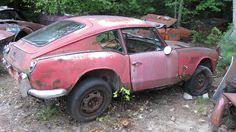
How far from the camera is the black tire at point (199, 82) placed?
659cm

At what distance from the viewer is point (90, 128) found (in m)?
5.16

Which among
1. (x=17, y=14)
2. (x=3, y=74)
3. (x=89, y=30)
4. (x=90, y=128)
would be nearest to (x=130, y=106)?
(x=90, y=128)

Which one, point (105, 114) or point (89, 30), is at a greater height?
point (89, 30)

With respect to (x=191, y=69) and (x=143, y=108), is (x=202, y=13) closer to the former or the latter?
(x=191, y=69)

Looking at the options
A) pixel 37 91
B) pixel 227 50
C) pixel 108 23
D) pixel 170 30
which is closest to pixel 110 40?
pixel 108 23

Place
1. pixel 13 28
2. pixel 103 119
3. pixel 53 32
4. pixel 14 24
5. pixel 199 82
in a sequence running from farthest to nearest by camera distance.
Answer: pixel 14 24 < pixel 13 28 < pixel 199 82 < pixel 53 32 < pixel 103 119

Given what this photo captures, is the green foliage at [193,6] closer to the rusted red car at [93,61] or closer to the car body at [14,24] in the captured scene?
the car body at [14,24]

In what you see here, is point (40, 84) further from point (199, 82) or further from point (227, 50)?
point (227, 50)

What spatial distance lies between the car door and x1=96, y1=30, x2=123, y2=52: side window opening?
0.64 feet

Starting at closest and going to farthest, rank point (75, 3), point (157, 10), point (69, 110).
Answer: point (69, 110) → point (75, 3) → point (157, 10)

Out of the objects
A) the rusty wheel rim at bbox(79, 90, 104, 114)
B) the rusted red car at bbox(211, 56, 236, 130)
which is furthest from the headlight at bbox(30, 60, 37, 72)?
the rusted red car at bbox(211, 56, 236, 130)

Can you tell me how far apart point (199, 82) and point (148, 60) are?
1.53 metres

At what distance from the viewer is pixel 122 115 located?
5.62 meters

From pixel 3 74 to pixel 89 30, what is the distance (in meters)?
3.55
